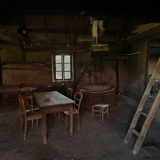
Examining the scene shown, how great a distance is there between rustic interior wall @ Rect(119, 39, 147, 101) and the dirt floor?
212 centimetres

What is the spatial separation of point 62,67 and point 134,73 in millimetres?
3813

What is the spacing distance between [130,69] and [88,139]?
4.92 m

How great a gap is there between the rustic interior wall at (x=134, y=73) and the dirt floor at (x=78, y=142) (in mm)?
2117

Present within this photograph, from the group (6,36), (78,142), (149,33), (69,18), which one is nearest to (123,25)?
(149,33)

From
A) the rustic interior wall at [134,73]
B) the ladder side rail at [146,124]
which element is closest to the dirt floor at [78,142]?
the ladder side rail at [146,124]

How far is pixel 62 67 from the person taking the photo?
7.96m

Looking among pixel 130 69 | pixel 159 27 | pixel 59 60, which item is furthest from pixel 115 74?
pixel 159 27

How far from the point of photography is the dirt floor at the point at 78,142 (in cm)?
292

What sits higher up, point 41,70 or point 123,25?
point 123,25

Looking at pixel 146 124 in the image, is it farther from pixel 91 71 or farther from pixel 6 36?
pixel 6 36

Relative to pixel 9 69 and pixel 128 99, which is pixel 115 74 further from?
pixel 9 69

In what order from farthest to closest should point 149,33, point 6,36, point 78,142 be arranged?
point 6,36, point 149,33, point 78,142

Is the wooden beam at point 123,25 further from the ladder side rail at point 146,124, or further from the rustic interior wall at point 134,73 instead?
the ladder side rail at point 146,124

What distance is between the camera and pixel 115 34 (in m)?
7.82
